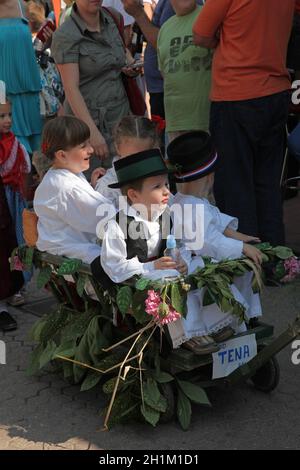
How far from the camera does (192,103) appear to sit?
5.49 m

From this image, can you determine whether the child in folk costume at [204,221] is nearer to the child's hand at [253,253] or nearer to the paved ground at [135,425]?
the child's hand at [253,253]

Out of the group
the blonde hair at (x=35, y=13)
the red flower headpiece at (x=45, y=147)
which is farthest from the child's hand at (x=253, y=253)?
the blonde hair at (x=35, y=13)

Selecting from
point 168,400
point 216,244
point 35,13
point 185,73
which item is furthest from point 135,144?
point 35,13

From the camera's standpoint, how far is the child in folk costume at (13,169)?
5.04 meters

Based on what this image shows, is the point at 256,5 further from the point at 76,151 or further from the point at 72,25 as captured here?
the point at 76,151

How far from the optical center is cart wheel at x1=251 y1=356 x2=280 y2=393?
396 centimetres

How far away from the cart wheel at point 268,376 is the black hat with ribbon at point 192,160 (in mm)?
940

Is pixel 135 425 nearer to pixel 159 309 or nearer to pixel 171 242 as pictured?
pixel 159 309

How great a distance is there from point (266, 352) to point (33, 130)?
2.98 m

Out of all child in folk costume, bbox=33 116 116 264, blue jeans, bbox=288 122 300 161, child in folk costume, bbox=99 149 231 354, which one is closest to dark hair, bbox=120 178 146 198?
child in folk costume, bbox=99 149 231 354

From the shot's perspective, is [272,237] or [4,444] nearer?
[4,444]
